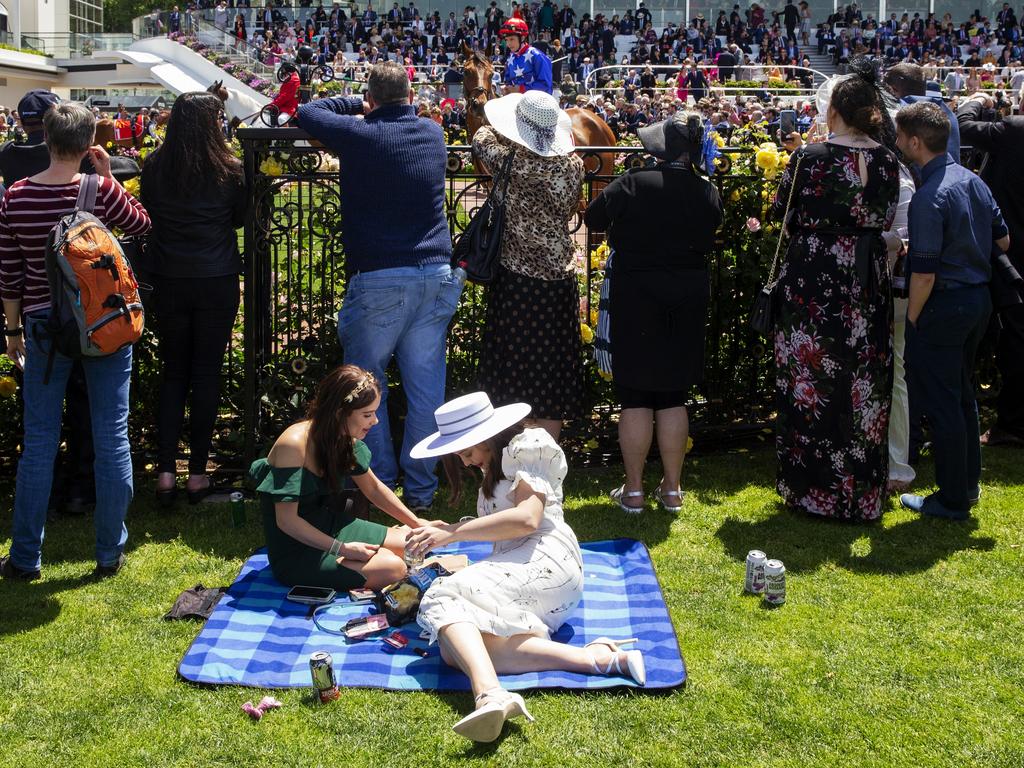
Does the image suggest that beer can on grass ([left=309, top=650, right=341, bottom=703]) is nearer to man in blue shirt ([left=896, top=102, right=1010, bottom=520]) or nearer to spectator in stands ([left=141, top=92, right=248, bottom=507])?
spectator in stands ([left=141, top=92, right=248, bottom=507])

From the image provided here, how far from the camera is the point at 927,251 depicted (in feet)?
16.3

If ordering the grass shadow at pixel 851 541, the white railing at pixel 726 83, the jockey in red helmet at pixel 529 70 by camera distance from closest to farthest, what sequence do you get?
the grass shadow at pixel 851 541 < the jockey in red helmet at pixel 529 70 < the white railing at pixel 726 83

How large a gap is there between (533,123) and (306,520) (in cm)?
216

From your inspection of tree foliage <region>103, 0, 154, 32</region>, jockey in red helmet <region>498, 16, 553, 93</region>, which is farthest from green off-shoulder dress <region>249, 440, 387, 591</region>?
tree foliage <region>103, 0, 154, 32</region>

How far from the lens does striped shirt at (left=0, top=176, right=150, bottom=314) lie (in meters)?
4.48

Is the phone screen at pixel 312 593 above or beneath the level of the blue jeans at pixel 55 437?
beneath

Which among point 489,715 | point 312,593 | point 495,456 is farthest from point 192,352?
point 489,715

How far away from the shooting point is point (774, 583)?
4.33 m

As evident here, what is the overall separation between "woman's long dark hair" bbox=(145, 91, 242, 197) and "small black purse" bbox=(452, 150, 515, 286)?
1.22 m

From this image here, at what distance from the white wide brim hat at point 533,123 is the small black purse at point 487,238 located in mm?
115

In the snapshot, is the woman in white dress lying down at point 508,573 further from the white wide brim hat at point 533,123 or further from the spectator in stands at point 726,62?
the spectator in stands at point 726,62

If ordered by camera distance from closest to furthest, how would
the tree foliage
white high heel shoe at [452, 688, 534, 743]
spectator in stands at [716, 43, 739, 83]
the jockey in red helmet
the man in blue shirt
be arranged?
1. white high heel shoe at [452, 688, 534, 743]
2. the man in blue shirt
3. the jockey in red helmet
4. spectator in stands at [716, 43, 739, 83]
5. the tree foliage

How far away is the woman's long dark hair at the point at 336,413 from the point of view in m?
4.30

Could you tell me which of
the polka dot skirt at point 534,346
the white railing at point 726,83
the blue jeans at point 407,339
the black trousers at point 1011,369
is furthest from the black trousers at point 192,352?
the white railing at point 726,83
